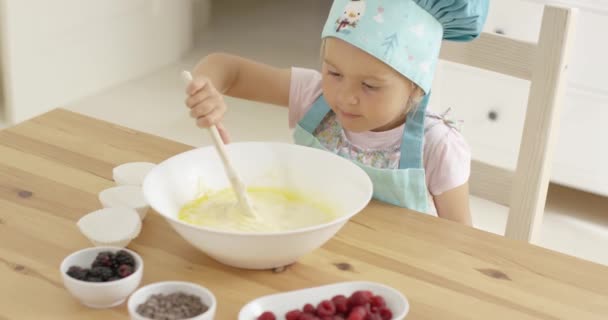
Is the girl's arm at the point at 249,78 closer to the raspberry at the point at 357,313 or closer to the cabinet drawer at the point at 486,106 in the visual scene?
the raspberry at the point at 357,313

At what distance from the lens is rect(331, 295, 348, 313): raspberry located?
1.03 metres

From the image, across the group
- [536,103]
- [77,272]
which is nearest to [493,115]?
[536,103]

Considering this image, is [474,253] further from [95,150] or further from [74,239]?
[95,150]

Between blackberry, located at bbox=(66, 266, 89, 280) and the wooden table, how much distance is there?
32 mm

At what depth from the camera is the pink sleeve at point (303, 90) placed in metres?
1.65

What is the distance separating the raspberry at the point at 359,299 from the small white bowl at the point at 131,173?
44cm

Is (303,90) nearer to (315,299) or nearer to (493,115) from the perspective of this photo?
(315,299)

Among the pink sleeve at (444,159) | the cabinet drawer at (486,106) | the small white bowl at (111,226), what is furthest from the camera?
the cabinet drawer at (486,106)

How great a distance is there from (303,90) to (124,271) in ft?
2.23

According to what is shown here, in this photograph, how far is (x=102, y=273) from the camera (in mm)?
1062

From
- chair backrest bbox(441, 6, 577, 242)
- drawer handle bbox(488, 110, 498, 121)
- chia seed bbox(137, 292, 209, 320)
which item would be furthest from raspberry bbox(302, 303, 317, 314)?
drawer handle bbox(488, 110, 498, 121)

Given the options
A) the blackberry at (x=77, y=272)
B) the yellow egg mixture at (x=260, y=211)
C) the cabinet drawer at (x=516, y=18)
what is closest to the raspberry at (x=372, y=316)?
the yellow egg mixture at (x=260, y=211)

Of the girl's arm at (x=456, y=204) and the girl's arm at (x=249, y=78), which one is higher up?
the girl's arm at (x=249, y=78)

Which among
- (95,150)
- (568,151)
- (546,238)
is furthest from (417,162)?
(568,151)
